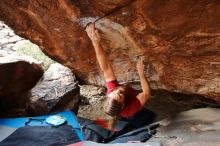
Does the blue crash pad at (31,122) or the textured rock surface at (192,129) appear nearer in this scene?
the textured rock surface at (192,129)

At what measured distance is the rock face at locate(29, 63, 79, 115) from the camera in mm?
6051

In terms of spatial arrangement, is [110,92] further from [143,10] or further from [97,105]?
[97,105]

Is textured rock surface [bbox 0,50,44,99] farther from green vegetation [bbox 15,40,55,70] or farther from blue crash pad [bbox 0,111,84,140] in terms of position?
green vegetation [bbox 15,40,55,70]

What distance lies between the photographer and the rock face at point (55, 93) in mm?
6051

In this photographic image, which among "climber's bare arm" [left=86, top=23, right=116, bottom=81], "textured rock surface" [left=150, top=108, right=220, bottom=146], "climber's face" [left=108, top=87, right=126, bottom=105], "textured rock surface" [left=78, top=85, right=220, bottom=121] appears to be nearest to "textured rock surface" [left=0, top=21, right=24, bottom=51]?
"textured rock surface" [left=78, top=85, right=220, bottom=121]

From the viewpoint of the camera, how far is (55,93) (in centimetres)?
620

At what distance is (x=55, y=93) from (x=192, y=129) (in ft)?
10.2

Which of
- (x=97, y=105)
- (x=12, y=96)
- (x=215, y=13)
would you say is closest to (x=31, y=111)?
(x=12, y=96)

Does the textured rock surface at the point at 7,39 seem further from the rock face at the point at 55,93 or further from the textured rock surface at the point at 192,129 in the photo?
the textured rock surface at the point at 192,129

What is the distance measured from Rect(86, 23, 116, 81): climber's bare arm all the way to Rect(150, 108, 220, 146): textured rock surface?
108 cm

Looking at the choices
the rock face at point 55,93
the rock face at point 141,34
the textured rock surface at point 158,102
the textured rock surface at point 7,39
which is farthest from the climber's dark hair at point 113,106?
the textured rock surface at point 7,39

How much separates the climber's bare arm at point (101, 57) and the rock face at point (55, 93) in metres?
2.11

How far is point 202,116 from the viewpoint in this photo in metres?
4.39

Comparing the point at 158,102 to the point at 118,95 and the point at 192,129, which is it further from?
the point at 118,95
